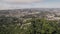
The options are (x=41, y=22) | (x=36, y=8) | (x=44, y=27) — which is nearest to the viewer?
(x=44, y=27)

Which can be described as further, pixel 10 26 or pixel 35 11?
pixel 35 11

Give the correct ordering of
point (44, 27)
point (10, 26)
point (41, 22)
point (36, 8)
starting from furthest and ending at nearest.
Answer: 1. point (36, 8)
2. point (10, 26)
3. point (41, 22)
4. point (44, 27)

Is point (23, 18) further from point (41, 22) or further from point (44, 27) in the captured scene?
point (44, 27)

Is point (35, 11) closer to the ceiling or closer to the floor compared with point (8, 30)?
closer to the ceiling

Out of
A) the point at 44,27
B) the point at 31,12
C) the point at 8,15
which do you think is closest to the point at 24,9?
the point at 31,12

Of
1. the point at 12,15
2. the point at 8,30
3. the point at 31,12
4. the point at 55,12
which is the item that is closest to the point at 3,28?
the point at 8,30

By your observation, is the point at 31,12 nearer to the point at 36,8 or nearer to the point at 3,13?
the point at 36,8
